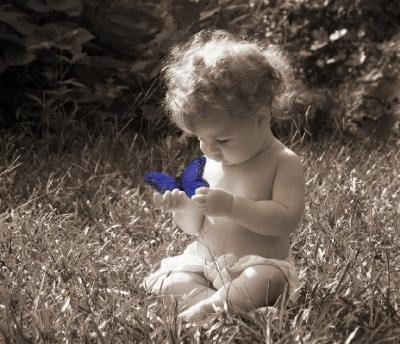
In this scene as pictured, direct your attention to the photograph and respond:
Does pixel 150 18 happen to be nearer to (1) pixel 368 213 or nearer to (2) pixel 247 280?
(1) pixel 368 213

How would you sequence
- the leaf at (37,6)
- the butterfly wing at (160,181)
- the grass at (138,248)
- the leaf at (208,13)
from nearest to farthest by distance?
the grass at (138,248), the butterfly wing at (160,181), the leaf at (37,6), the leaf at (208,13)

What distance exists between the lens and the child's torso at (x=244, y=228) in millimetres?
2443

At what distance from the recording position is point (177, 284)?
8.09 feet

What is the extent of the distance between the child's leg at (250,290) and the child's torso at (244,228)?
97 millimetres

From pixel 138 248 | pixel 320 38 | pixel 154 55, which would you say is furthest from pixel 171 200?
pixel 320 38

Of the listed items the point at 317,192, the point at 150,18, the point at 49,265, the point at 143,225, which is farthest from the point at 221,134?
the point at 150,18

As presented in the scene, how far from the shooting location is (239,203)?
2.36 metres

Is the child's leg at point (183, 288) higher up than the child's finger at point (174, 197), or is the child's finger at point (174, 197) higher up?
the child's finger at point (174, 197)

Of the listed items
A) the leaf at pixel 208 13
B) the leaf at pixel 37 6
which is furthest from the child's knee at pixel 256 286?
the leaf at pixel 208 13

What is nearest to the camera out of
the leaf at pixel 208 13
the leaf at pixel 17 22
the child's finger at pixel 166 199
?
the child's finger at pixel 166 199

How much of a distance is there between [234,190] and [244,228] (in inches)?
4.3

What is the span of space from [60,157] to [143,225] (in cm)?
102

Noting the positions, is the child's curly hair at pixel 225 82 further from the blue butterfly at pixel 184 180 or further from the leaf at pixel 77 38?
the leaf at pixel 77 38

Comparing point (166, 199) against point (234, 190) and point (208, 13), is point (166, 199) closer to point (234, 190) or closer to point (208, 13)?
point (234, 190)
